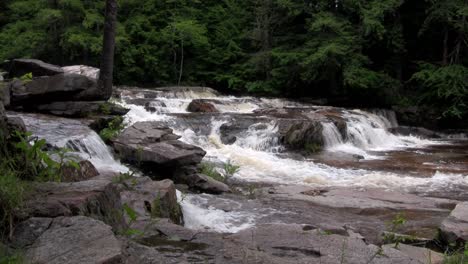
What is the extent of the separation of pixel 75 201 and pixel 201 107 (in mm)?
14337

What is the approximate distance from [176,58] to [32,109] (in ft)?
59.6

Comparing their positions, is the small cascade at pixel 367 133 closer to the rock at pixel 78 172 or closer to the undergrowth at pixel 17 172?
the rock at pixel 78 172

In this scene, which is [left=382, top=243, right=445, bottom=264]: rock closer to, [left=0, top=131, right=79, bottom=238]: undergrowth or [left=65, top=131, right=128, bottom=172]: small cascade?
[left=0, top=131, right=79, bottom=238]: undergrowth

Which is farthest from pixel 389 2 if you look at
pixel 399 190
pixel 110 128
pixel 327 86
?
pixel 110 128

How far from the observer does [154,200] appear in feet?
20.1

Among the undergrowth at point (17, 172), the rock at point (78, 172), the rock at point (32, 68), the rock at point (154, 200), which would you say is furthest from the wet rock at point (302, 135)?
the undergrowth at point (17, 172)

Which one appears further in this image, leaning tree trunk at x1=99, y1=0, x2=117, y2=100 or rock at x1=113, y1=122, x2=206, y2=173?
leaning tree trunk at x1=99, y1=0, x2=117, y2=100

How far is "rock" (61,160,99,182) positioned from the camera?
20.6 ft

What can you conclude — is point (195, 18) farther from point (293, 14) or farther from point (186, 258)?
point (186, 258)

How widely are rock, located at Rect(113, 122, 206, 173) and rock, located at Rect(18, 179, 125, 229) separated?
16.9 ft

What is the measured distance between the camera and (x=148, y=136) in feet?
34.3

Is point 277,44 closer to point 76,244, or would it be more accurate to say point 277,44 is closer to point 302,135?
point 302,135

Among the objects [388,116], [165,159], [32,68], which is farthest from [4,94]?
[388,116]

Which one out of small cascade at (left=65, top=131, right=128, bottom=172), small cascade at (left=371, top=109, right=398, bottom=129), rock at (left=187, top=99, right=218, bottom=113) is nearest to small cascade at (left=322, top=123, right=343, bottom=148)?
rock at (left=187, top=99, right=218, bottom=113)
